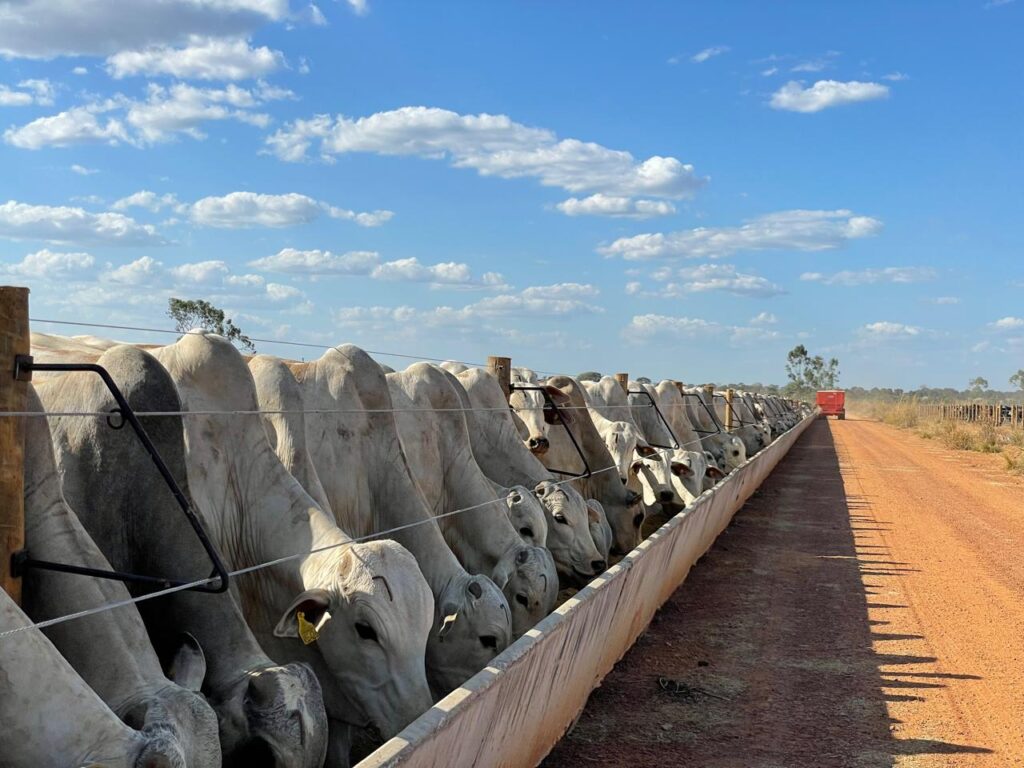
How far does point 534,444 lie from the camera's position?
1084cm

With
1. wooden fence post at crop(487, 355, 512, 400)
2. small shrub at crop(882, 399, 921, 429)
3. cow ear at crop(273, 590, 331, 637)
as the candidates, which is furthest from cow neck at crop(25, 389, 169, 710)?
small shrub at crop(882, 399, 921, 429)

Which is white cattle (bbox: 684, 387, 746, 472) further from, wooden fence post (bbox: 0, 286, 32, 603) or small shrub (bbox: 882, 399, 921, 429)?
small shrub (bbox: 882, 399, 921, 429)

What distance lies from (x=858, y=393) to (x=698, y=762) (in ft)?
644

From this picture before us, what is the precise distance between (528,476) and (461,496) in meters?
1.51

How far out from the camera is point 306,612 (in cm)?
486

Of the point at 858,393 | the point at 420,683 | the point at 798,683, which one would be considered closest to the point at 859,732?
the point at 798,683

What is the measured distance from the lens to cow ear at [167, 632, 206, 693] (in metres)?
3.89

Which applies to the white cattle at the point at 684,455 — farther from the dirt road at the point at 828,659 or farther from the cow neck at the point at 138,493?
the cow neck at the point at 138,493

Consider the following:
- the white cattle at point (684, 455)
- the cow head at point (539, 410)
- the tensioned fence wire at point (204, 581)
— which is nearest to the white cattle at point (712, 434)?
the white cattle at point (684, 455)

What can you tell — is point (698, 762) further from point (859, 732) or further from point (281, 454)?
point (281, 454)

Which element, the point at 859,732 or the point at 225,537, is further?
the point at 859,732

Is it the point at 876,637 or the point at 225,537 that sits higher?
the point at 225,537

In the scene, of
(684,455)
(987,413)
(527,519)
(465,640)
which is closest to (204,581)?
(465,640)

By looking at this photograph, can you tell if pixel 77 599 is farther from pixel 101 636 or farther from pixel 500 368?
pixel 500 368
